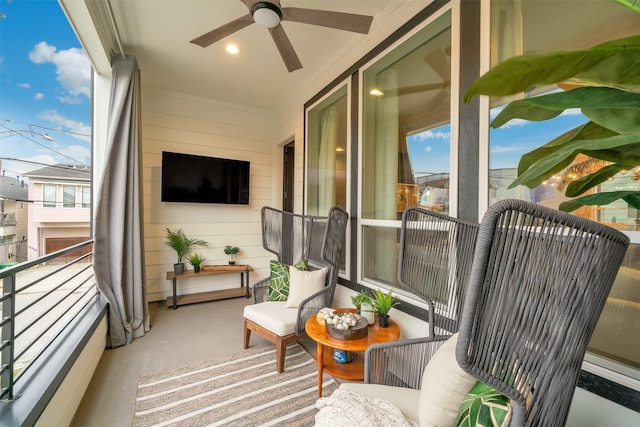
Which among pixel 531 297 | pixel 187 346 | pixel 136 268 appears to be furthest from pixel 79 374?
pixel 531 297

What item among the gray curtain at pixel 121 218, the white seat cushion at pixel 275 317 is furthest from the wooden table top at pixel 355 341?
the gray curtain at pixel 121 218

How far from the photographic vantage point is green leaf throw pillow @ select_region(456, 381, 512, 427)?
75cm

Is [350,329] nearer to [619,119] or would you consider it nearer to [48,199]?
[619,119]

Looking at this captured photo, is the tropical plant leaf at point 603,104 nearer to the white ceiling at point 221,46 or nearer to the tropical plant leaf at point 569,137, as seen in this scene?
the tropical plant leaf at point 569,137

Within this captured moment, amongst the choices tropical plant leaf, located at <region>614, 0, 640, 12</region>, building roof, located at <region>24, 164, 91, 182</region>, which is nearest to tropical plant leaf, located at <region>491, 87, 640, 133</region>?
tropical plant leaf, located at <region>614, 0, 640, 12</region>

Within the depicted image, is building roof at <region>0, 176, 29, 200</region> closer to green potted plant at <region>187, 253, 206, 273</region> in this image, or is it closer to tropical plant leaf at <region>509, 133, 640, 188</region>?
green potted plant at <region>187, 253, 206, 273</region>

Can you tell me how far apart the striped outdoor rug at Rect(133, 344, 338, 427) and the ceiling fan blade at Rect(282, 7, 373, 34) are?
2.50 meters

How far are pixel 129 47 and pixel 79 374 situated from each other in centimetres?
297

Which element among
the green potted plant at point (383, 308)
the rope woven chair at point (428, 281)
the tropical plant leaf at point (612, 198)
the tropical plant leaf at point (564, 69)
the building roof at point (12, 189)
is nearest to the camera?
the tropical plant leaf at point (564, 69)

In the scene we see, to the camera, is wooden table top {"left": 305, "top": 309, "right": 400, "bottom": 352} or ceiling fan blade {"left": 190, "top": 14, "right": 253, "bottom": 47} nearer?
wooden table top {"left": 305, "top": 309, "right": 400, "bottom": 352}

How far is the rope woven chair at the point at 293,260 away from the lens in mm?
2207

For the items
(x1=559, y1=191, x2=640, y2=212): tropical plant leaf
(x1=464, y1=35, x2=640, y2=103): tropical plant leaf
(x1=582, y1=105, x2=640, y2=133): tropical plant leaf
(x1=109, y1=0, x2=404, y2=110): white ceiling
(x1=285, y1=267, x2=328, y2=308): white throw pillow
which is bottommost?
(x1=285, y1=267, x2=328, y2=308): white throw pillow

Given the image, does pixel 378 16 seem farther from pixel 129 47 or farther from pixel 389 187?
pixel 129 47

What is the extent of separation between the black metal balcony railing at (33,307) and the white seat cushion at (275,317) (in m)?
1.32
